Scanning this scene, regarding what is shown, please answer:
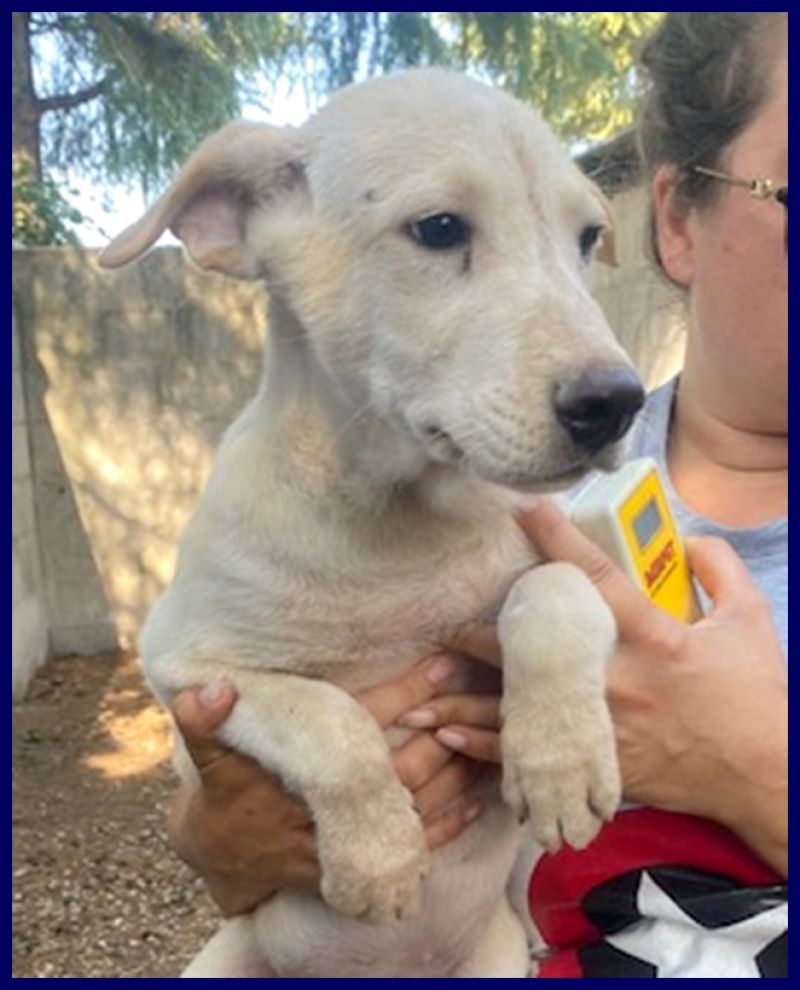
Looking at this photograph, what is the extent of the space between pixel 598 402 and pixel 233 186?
2.37ft

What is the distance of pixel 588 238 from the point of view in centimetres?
175

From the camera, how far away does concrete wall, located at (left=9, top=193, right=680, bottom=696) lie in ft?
19.9

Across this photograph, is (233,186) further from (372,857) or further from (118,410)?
(118,410)

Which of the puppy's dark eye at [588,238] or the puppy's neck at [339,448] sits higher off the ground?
the puppy's dark eye at [588,238]

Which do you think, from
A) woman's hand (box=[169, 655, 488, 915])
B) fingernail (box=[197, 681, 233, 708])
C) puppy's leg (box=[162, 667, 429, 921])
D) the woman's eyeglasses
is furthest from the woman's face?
fingernail (box=[197, 681, 233, 708])

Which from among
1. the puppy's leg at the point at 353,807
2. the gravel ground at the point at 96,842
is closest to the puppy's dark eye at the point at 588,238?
the puppy's leg at the point at 353,807

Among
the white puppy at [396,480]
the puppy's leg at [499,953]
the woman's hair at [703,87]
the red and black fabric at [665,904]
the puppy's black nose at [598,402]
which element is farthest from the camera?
the woman's hair at [703,87]

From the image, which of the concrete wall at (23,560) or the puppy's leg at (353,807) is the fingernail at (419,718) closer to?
the puppy's leg at (353,807)

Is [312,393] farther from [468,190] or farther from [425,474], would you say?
[468,190]

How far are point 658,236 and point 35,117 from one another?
13.7ft

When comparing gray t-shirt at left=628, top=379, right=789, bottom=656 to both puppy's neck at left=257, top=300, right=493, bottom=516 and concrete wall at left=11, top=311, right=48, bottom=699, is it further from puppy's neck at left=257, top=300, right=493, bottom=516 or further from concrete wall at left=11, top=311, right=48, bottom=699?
concrete wall at left=11, top=311, right=48, bottom=699

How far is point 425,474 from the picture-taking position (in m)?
1.75

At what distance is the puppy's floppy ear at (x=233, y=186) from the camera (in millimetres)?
1823

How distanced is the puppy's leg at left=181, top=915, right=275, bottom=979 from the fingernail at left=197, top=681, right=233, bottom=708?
486 mm
